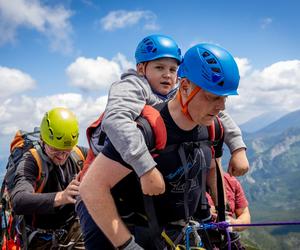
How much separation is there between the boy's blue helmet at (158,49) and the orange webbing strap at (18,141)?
394cm

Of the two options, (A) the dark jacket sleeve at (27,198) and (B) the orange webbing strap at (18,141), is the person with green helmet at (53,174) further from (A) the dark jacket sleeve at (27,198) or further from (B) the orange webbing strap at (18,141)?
A: (B) the orange webbing strap at (18,141)

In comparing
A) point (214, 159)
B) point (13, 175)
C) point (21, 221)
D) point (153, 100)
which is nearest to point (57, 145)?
point (13, 175)

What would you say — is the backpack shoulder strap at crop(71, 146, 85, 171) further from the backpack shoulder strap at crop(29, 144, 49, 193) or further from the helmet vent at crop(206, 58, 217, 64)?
the helmet vent at crop(206, 58, 217, 64)

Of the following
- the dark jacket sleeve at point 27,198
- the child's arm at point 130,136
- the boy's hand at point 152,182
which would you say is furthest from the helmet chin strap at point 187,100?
the dark jacket sleeve at point 27,198

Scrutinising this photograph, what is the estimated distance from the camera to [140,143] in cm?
324

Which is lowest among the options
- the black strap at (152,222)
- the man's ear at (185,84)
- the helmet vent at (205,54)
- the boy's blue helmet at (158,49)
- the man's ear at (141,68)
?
the black strap at (152,222)

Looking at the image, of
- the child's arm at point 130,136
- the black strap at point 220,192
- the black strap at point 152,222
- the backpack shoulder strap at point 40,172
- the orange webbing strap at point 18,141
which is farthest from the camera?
the orange webbing strap at point 18,141

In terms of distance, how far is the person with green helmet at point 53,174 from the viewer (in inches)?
280

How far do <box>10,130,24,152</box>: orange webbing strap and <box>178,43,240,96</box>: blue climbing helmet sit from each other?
Result: 18.8ft

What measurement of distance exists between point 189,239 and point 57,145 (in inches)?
176

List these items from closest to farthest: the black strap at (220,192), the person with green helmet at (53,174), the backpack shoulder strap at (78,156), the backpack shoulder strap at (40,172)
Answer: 1. the black strap at (220,192)
2. the person with green helmet at (53,174)
3. the backpack shoulder strap at (40,172)
4. the backpack shoulder strap at (78,156)

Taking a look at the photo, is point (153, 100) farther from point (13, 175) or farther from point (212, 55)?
point (13, 175)

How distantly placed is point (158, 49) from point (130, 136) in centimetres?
263

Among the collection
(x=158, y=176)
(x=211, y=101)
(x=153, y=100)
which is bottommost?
(x=158, y=176)
